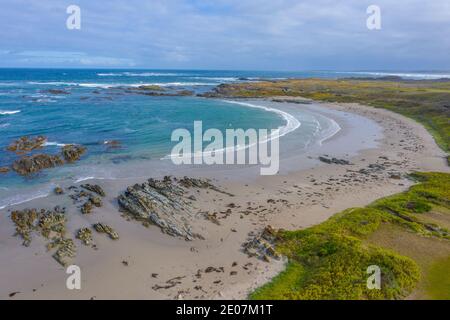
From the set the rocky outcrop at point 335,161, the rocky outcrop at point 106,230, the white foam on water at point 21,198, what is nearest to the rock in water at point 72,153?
the white foam on water at point 21,198

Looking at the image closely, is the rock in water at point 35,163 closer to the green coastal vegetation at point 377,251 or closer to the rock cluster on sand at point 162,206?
the rock cluster on sand at point 162,206

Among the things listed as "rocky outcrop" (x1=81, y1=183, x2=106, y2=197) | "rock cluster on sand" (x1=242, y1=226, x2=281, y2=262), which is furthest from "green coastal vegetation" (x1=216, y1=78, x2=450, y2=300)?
"rocky outcrop" (x1=81, y1=183, x2=106, y2=197)

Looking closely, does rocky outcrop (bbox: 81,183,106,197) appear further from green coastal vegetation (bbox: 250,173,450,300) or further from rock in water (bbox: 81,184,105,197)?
green coastal vegetation (bbox: 250,173,450,300)

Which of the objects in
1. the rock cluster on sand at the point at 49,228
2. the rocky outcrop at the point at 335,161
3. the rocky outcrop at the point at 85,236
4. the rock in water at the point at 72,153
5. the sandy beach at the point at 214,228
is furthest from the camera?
the rocky outcrop at the point at 335,161

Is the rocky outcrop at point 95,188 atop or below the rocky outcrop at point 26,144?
below

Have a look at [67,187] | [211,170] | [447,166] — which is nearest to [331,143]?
[447,166]

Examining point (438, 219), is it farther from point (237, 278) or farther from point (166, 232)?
point (166, 232)
